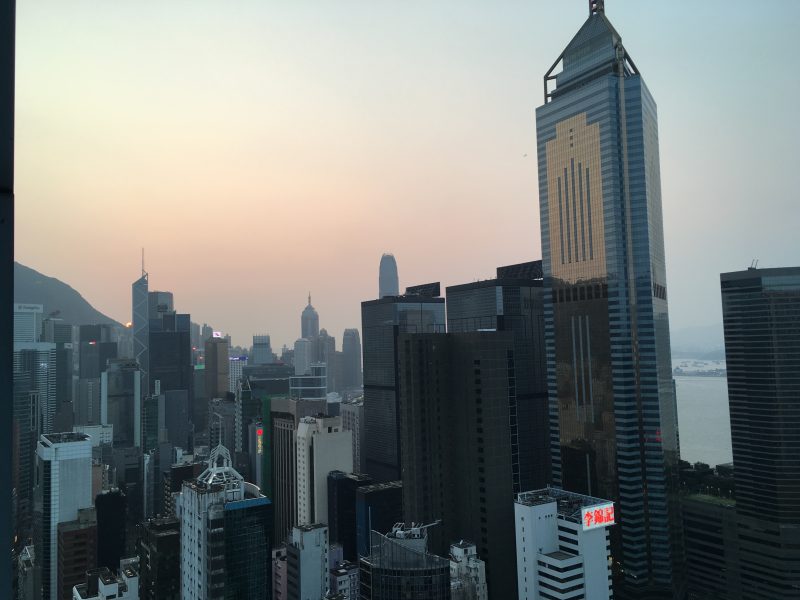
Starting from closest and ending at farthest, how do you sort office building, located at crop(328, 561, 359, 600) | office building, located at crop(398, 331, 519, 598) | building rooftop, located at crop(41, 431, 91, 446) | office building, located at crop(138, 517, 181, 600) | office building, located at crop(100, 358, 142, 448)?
1. office building, located at crop(138, 517, 181, 600)
2. office building, located at crop(398, 331, 519, 598)
3. office building, located at crop(328, 561, 359, 600)
4. building rooftop, located at crop(41, 431, 91, 446)
5. office building, located at crop(100, 358, 142, 448)

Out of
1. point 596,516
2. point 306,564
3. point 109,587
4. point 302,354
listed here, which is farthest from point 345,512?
point 302,354

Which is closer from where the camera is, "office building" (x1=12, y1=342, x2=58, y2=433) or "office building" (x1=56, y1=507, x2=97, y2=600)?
"office building" (x1=56, y1=507, x2=97, y2=600)

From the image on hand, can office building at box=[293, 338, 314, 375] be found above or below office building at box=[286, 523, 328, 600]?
above

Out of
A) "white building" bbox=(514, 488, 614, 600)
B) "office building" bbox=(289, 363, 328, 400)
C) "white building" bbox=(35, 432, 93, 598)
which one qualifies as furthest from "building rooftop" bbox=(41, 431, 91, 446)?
"office building" bbox=(289, 363, 328, 400)

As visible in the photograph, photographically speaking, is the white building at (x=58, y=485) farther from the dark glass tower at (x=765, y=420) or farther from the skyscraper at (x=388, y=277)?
the skyscraper at (x=388, y=277)

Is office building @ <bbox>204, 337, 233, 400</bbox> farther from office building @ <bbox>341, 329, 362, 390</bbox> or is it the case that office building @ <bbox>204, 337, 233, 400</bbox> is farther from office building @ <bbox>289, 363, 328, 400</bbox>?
office building @ <bbox>341, 329, 362, 390</bbox>

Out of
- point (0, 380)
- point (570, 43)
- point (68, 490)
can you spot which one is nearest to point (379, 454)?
point (68, 490)

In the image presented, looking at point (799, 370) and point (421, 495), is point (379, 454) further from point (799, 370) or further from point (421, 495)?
point (799, 370)
